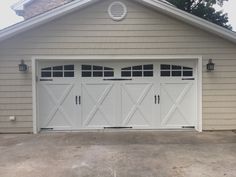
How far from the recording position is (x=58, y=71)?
888 centimetres

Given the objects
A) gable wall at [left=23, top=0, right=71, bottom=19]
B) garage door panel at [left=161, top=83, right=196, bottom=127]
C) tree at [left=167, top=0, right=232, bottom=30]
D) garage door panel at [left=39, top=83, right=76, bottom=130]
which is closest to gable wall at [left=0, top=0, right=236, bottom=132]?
garage door panel at [left=39, top=83, right=76, bottom=130]

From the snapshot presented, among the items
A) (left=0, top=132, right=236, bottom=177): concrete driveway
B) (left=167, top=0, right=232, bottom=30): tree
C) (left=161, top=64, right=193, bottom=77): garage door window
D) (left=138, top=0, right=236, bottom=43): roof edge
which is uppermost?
(left=167, top=0, right=232, bottom=30): tree

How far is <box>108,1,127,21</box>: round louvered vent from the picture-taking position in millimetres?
8555

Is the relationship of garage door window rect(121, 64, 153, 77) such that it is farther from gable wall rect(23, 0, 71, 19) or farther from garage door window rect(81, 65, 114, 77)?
gable wall rect(23, 0, 71, 19)

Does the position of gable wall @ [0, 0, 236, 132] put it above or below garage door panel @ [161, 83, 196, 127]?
above

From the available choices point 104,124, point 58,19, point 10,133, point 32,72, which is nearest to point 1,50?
point 32,72

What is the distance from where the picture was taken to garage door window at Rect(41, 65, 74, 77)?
8.86 meters

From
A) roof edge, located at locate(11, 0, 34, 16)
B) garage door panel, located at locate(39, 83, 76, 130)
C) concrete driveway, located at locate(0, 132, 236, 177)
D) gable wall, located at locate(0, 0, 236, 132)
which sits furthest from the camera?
roof edge, located at locate(11, 0, 34, 16)

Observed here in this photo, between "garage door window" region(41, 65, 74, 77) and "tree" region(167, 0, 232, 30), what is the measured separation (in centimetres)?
1293

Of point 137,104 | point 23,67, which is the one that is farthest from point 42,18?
point 137,104

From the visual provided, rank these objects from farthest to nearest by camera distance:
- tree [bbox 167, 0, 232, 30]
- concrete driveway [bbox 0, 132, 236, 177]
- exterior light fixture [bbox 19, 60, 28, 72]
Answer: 1. tree [bbox 167, 0, 232, 30]
2. exterior light fixture [bbox 19, 60, 28, 72]
3. concrete driveway [bbox 0, 132, 236, 177]

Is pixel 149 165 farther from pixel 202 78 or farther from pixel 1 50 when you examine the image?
pixel 1 50

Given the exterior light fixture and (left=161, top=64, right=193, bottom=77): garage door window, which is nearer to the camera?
the exterior light fixture

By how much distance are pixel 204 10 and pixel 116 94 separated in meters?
13.4
